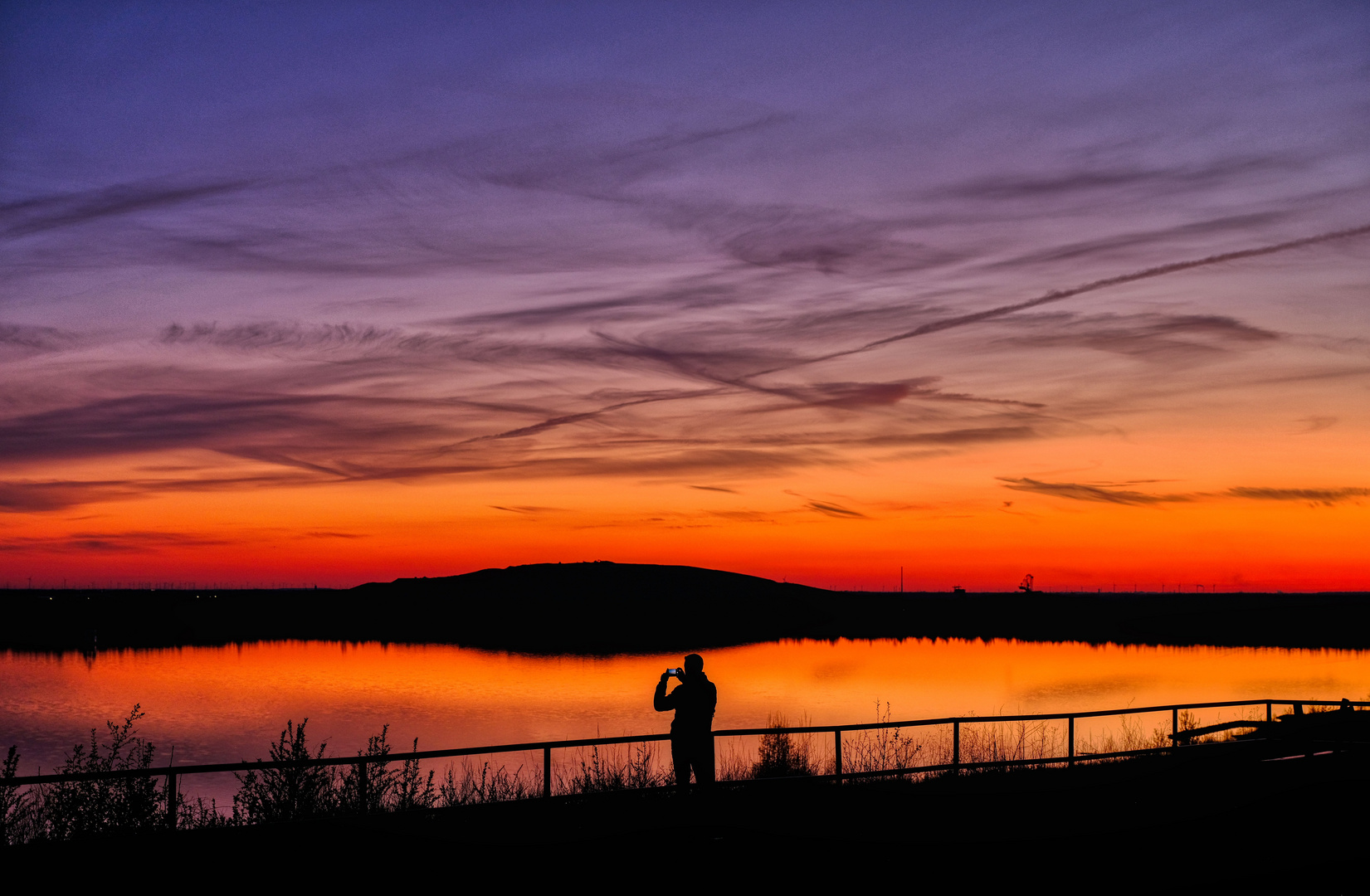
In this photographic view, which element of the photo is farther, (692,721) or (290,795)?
(290,795)

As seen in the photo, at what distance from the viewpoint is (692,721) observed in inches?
526

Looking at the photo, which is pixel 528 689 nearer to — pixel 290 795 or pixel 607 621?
pixel 290 795

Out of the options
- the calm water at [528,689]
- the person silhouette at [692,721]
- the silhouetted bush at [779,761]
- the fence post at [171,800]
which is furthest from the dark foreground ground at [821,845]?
the calm water at [528,689]

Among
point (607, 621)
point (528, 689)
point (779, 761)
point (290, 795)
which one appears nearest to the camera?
point (290, 795)

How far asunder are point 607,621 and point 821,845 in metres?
143

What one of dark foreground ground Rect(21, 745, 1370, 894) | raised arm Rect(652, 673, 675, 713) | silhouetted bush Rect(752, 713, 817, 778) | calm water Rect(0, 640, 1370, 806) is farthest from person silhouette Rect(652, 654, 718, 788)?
calm water Rect(0, 640, 1370, 806)

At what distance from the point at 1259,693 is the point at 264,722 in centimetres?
4741

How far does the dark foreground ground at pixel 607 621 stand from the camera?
114 metres

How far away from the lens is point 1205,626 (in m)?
143

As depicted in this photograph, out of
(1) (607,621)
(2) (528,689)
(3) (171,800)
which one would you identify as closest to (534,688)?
(2) (528,689)

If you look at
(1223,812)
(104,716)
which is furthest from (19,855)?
(104,716)

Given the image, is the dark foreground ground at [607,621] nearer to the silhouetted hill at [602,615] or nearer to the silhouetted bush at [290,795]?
the silhouetted hill at [602,615]

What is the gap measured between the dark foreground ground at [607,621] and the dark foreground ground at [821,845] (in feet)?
264

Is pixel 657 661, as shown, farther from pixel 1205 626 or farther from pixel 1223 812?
pixel 1205 626
